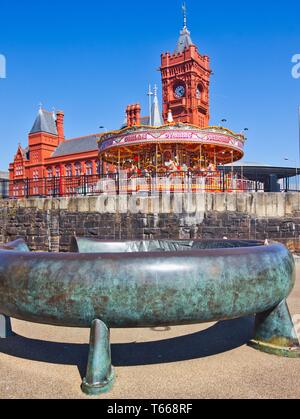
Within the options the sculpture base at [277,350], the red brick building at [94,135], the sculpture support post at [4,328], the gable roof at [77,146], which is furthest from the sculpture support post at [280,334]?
the gable roof at [77,146]

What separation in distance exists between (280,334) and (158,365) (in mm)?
1349

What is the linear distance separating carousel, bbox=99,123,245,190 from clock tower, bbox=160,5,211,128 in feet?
119

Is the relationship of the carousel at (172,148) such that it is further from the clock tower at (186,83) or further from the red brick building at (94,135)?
the clock tower at (186,83)

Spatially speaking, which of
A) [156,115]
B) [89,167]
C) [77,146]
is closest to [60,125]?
[77,146]

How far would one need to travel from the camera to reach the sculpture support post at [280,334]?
366 centimetres

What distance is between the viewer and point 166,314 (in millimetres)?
2998

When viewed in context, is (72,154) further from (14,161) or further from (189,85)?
(189,85)

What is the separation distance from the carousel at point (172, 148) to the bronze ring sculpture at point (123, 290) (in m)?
13.9

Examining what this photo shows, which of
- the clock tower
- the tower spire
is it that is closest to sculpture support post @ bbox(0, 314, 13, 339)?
the tower spire

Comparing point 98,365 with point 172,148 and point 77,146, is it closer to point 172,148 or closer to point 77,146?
point 172,148

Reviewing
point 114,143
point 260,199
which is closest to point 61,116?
point 114,143

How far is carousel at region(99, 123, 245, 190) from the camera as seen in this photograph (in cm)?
1977

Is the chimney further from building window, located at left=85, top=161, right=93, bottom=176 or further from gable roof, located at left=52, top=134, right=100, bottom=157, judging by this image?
building window, located at left=85, top=161, right=93, bottom=176

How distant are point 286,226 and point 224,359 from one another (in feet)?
35.7
